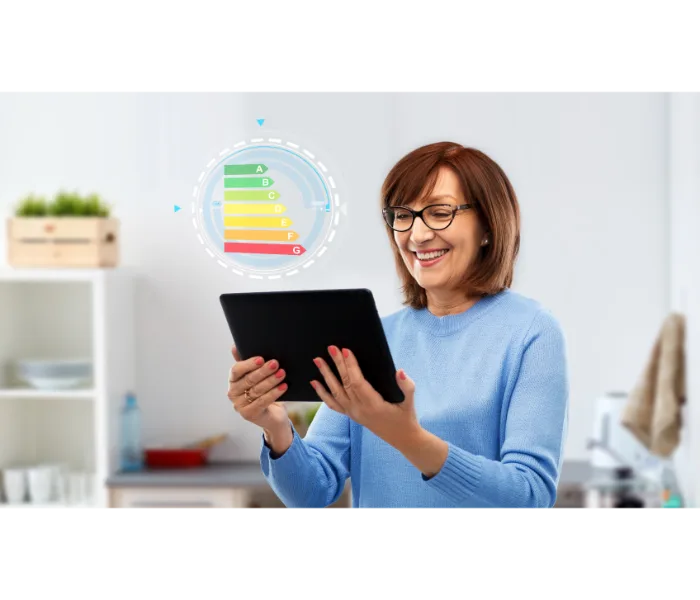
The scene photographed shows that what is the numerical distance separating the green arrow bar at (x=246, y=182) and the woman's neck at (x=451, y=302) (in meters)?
0.39

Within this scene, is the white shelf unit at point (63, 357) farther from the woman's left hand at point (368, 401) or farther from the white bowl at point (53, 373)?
the woman's left hand at point (368, 401)

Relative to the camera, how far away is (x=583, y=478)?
88.4 inches

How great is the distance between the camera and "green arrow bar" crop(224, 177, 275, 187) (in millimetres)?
1353

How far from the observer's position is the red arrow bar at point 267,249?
1326 millimetres

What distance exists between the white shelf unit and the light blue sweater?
1399 millimetres

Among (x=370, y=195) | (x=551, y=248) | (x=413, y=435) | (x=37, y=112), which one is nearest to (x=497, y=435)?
(x=413, y=435)

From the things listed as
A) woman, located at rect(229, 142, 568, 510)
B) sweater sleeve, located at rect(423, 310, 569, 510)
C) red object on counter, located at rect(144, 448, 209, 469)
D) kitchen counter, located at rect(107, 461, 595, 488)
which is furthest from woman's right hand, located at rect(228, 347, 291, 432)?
red object on counter, located at rect(144, 448, 209, 469)

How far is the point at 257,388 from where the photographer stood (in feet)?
3.27

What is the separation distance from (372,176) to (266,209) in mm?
883

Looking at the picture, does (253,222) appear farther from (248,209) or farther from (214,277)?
(214,277)

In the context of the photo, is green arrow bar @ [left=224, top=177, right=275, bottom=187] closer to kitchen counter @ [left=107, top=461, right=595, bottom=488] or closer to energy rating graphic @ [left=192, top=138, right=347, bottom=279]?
energy rating graphic @ [left=192, top=138, right=347, bottom=279]

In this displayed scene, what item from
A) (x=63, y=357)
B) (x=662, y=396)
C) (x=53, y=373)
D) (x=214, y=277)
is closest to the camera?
(x=214, y=277)

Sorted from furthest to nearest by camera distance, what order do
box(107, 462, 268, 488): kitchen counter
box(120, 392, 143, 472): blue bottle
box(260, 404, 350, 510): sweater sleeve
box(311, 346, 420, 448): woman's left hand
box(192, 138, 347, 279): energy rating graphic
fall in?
1. box(120, 392, 143, 472): blue bottle
2. box(107, 462, 268, 488): kitchen counter
3. box(192, 138, 347, 279): energy rating graphic
4. box(260, 404, 350, 510): sweater sleeve
5. box(311, 346, 420, 448): woman's left hand

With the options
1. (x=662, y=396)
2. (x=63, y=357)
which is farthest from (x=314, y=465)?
(x=63, y=357)
